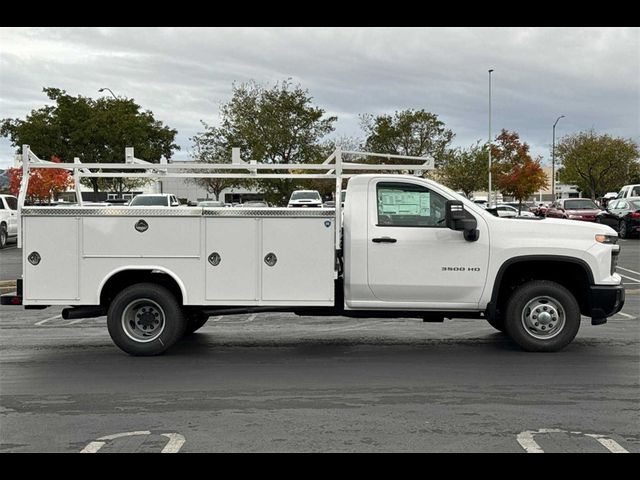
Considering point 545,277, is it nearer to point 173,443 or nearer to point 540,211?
point 173,443

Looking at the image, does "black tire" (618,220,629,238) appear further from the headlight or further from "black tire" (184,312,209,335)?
"black tire" (184,312,209,335)

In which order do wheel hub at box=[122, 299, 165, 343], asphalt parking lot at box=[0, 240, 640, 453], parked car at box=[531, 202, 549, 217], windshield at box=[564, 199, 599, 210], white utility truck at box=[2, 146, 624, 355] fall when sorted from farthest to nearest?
parked car at box=[531, 202, 549, 217]
windshield at box=[564, 199, 599, 210]
wheel hub at box=[122, 299, 165, 343]
white utility truck at box=[2, 146, 624, 355]
asphalt parking lot at box=[0, 240, 640, 453]

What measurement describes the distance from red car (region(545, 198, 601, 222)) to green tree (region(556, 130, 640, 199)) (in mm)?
30050

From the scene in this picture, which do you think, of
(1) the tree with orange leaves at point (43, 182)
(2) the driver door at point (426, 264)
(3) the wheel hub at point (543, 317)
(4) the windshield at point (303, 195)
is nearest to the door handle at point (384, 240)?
(2) the driver door at point (426, 264)

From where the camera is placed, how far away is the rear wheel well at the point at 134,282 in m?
8.91

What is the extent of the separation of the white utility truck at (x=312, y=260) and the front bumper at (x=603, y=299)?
14 mm

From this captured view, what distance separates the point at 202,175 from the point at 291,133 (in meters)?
35.1

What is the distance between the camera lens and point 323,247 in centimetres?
866

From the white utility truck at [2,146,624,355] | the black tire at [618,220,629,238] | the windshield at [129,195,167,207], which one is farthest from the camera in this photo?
the black tire at [618,220,629,238]

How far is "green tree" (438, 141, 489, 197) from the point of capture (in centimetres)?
5988

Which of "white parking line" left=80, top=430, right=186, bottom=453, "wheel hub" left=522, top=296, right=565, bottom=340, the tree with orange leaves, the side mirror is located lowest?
"white parking line" left=80, top=430, right=186, bottom=453

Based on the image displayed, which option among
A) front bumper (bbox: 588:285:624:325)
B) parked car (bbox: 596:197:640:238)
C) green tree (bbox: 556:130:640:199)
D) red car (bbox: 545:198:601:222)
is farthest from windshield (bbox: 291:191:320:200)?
green tree (bbox: 556:130:640:199)

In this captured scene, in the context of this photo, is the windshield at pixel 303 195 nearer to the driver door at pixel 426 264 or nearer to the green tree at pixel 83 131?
the green tree at pixel 83 131
